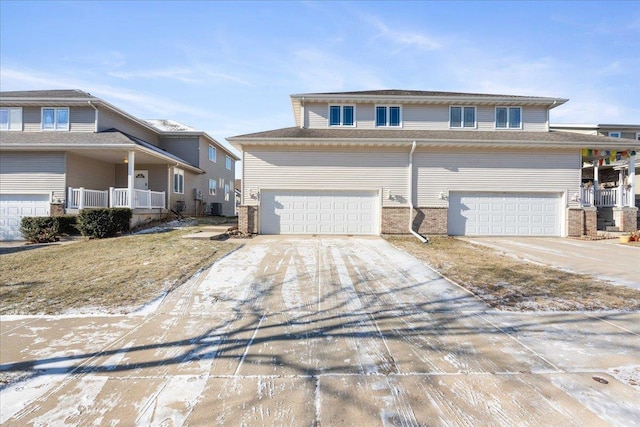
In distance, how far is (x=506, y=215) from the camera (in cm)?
1293

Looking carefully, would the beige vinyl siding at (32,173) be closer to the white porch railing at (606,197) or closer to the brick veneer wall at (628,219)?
the white porch railing at (606,197)

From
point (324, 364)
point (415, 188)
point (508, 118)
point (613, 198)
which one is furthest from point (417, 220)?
point (324, 364)

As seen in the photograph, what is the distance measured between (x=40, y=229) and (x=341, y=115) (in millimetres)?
12781

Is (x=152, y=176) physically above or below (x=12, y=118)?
below

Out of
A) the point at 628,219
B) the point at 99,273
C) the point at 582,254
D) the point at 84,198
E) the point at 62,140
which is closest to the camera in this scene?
the point at 99,273

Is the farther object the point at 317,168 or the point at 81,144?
the point at 81,144

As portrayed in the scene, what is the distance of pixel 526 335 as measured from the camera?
3807 millimetres

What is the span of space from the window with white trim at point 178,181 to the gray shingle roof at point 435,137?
8589 mm

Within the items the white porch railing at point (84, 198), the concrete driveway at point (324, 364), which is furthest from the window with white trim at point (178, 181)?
the concrete driveway at point (324, 364)

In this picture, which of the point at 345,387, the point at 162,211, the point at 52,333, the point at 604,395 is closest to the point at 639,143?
the point at 604,395

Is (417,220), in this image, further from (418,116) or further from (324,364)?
(324,364)

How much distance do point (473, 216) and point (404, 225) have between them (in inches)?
114

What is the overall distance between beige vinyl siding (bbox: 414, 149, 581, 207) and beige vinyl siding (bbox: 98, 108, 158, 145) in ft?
50.5

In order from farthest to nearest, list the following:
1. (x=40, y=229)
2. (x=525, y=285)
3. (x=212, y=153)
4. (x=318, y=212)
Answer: (x=212, y=153)
(x=318, y=212)
(x=40, y=229)
(x=525, y=285)
